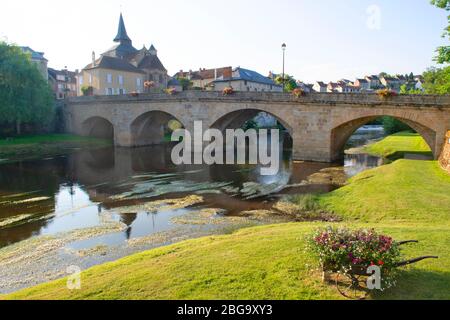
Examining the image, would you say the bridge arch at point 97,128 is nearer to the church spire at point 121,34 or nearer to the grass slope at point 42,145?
the grass slope at point 42,145

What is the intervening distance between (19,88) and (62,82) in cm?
4638

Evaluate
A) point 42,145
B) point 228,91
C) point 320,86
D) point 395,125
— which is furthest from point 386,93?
point 320,86

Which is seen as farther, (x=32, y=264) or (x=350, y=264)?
(x=32, y=264)

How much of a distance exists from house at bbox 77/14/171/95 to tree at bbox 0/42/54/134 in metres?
15.6

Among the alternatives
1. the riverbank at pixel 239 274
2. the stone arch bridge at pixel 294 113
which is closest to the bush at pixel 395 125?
the stone arch bridge at pixel 294 113

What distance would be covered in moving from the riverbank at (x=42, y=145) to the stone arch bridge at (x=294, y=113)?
155 inches

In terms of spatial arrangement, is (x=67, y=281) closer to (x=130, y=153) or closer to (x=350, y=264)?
(x=350, y=264)

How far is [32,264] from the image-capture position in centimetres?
1391

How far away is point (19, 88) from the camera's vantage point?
157 ft

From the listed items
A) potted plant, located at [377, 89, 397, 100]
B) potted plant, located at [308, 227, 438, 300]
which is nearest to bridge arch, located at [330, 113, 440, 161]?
potted plant, located at [377, 89, 397, 100]

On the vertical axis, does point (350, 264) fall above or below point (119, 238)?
above
